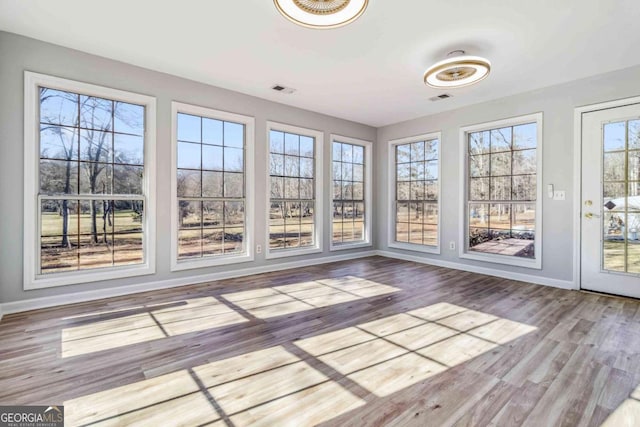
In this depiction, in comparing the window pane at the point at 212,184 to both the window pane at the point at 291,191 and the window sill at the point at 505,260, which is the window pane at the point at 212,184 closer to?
the window pane at the point at 291,191

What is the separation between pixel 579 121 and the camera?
3.88 m

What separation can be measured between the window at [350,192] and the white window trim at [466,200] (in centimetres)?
184

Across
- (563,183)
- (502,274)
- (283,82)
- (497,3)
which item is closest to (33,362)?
(283,82)

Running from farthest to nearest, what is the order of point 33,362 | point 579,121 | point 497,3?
1. point 579,121
2. point 497,3
3. point 33,362

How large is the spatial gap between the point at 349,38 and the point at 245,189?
2.51 m

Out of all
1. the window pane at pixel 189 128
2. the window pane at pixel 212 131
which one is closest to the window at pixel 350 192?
the window pane at pixel 212 131

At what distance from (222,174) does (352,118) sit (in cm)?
268

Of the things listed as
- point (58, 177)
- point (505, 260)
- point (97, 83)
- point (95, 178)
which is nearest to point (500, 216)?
point (505, 260)

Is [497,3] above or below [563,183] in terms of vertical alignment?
above

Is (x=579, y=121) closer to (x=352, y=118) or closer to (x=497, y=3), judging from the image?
(x=497, y=3)

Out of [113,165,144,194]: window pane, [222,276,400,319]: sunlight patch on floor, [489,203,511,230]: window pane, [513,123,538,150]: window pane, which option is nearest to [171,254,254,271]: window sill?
[222,276,400,319]: sunlight patch on floor

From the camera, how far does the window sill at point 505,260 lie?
4266mm

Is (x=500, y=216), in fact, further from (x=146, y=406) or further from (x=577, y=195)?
(x=146, y=406)

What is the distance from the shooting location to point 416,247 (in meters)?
5.79
